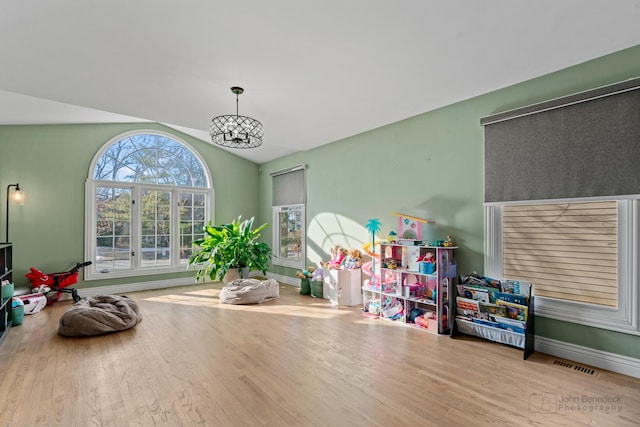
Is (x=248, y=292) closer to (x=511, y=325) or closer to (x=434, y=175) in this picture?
(x=434, y=175)

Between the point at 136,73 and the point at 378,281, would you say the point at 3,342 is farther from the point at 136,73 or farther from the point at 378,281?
the point at 378,281

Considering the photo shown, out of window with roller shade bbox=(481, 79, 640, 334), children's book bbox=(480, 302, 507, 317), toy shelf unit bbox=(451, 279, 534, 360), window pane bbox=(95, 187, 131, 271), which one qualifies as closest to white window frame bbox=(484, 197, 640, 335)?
window with roller shade bbox=(481, 79, 640, 334)

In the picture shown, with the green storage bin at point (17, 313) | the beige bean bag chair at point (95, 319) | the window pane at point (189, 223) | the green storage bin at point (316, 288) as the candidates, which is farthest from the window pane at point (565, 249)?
the green storage bin at point (17, 313)

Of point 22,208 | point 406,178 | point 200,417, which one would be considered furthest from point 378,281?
point 22,208

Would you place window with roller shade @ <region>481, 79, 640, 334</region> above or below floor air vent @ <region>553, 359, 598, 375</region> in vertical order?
above

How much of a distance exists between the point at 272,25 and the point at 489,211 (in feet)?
8.70

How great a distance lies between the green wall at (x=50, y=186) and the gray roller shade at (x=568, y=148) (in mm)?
5733

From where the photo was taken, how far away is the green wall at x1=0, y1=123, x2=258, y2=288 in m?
4.79

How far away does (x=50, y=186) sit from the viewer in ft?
16.6

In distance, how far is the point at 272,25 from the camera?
2.42m

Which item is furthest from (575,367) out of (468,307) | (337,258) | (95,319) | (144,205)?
(144,205)

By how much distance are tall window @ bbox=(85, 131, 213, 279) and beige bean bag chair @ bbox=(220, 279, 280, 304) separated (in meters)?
1.86

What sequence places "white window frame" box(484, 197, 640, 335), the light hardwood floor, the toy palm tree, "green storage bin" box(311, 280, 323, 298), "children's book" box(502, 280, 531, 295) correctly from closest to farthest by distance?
the light hardwood floor
"white window frame" box(484, 197, 640, 335)
"children's book" box(502, 280, 531, 295)
the toy palm tree
"green storage bin" box(311, 280, 323, 298)

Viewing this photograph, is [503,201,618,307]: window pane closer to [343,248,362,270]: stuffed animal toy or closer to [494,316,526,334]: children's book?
[494,316,526,334]: children's book
